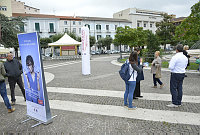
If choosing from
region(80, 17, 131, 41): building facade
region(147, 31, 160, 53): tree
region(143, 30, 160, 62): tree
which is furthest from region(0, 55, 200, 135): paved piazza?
region(80, 17, 131, 41): building facade

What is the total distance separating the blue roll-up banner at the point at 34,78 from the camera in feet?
11.3

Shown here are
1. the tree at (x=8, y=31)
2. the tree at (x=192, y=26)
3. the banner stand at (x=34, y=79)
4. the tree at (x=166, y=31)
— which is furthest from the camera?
the tree at (x=166, y=31)

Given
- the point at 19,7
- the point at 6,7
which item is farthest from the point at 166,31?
the point at 19,7

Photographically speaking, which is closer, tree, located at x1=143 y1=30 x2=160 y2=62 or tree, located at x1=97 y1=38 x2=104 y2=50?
tree, located at x1=143 y1=30 x2=160 y2=62

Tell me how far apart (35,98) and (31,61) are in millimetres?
968

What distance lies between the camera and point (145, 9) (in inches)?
2547

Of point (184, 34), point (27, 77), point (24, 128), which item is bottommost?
point (24, 128)

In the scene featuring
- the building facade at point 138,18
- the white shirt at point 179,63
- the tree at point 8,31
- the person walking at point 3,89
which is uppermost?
the building facade at point 138,18

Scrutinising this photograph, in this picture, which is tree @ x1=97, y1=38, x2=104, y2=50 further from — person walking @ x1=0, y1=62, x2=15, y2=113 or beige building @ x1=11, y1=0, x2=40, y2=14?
person walking @ x1=0, y1=62, x2=15, y2=113

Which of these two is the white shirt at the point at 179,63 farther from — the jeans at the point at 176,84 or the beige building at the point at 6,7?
the beige building at the point at 6,7

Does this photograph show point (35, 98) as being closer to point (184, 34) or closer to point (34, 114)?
point (34, 114)

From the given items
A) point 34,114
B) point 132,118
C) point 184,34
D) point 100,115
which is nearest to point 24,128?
point 34,114

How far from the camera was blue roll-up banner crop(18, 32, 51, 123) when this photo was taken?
345 cm

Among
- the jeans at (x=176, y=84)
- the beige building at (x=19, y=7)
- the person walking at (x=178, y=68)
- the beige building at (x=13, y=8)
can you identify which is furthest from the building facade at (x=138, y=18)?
the jeans at (x=176, y=84)
